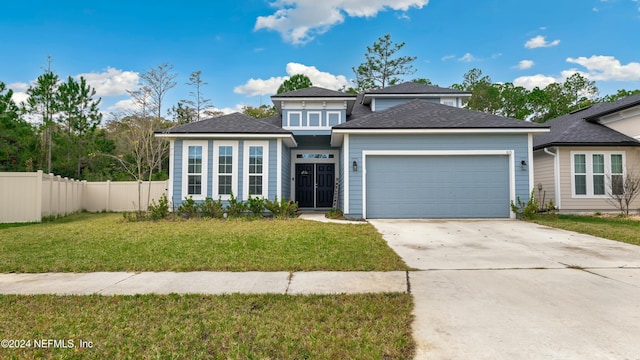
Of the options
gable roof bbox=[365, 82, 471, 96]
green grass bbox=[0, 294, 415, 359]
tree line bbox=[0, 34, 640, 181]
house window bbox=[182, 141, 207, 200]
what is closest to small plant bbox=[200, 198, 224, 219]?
house window bbox=[182, 141, 207, 200]

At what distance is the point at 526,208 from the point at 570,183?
393 centimetres

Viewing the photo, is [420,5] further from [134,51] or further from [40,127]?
[40,127]

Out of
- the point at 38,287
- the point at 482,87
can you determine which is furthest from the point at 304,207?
the point at 482,87

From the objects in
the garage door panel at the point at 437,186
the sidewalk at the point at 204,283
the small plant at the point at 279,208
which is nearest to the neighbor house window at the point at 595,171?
the garage door panel at the point at 437,186

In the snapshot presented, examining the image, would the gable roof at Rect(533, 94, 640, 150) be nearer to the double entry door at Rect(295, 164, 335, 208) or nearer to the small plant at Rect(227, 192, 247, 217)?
the double entry door at Rect(295, 164, 335, 208)

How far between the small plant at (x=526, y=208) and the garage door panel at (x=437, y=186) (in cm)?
30

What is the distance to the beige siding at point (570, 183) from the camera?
12312 millimetres

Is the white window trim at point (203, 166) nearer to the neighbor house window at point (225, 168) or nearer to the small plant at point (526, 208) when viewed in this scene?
the neighbor house window at point (225, 168)

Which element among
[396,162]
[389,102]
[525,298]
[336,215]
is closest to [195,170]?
[336,215]

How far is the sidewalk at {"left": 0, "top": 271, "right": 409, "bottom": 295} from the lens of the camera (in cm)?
369

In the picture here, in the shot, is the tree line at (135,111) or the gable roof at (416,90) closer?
the tree line at (135,111)

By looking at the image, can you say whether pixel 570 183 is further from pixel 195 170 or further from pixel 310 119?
pixel 195 170

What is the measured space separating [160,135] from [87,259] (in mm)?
6714

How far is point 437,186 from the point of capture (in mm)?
10672
